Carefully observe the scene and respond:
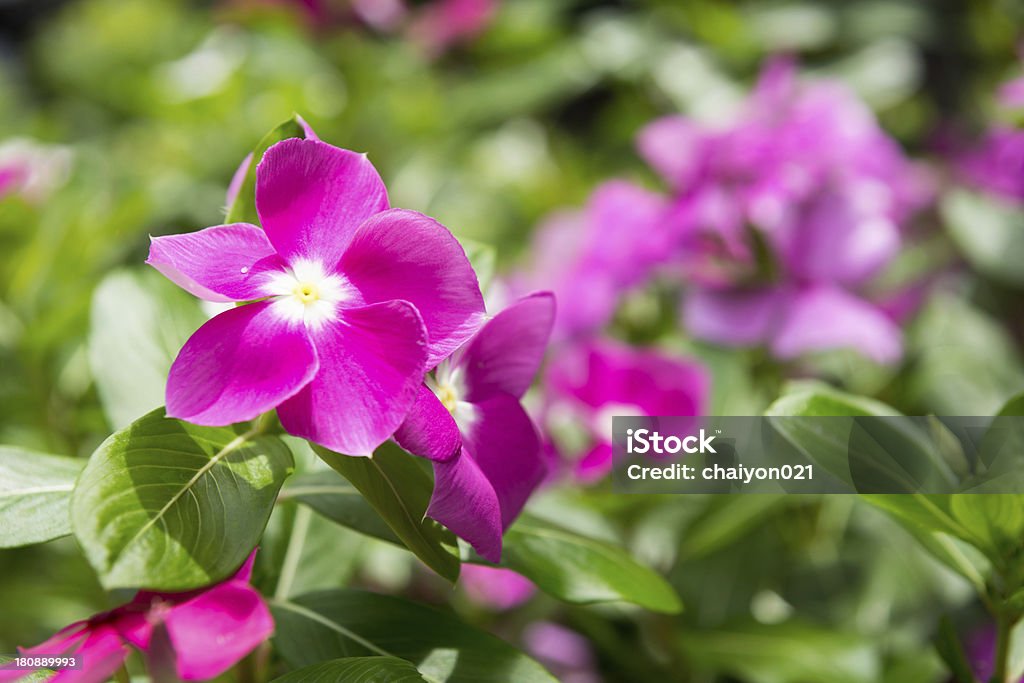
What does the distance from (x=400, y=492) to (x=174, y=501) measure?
10 centimetres

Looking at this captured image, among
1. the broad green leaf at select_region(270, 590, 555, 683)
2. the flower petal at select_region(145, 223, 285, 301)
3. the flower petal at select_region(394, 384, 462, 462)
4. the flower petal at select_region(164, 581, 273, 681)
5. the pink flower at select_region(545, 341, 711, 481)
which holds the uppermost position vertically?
the flower petal at select_region(145, 223, 285, 301)

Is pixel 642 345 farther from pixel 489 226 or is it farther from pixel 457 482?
pixel 457 482

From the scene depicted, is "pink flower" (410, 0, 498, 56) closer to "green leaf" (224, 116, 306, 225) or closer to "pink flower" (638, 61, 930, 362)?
"pink flower" (638, 61, 930, 362)

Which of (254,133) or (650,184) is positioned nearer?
(254,133)

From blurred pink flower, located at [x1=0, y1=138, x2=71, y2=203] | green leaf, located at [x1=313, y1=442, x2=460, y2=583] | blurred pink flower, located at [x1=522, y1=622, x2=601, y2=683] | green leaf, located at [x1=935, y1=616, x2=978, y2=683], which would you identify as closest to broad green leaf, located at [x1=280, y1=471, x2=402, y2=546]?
green leaf, located at [x1=313, y1=442, x2=460, y2=583]

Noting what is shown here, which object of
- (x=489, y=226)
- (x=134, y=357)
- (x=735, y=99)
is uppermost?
(x=134, y=357)

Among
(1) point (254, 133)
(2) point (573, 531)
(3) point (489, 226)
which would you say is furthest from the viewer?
(3) point (489, 226)

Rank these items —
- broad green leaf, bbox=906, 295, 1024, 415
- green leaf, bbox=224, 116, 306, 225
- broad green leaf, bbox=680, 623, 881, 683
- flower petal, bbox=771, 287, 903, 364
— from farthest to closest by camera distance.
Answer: broad green leaf, bbox=906, 295, 1024, 415
flower petal, bbox=771, 287, 903, 364
broad green leaf, bbox=680, 623, 881, 683
green leaf, bbox=224, 116, 306, 225

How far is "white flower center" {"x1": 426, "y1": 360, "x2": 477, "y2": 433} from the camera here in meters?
0.49

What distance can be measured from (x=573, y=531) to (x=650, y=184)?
1.03m

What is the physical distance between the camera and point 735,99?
1.46m

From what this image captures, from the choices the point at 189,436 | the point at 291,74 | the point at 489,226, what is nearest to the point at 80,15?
the point at 291,74

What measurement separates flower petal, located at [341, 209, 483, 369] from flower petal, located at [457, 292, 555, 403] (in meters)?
0.07

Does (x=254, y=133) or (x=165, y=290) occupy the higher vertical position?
(x=165, y=290)
